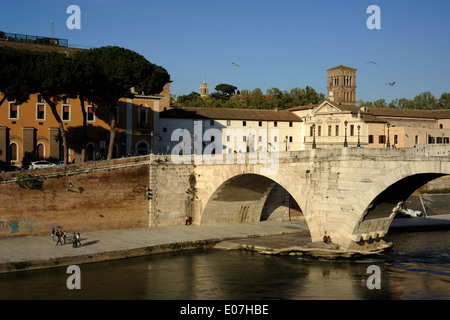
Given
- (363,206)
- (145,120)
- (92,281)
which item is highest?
(145,120)

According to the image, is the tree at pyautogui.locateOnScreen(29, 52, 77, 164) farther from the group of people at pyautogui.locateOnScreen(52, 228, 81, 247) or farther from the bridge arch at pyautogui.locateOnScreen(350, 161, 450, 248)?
the bridge arch at pyautogui.locateOnScreen(350, 161, 450, 248)

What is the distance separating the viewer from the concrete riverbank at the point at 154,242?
2820 cm

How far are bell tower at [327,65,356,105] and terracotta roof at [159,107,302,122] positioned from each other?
34475mm

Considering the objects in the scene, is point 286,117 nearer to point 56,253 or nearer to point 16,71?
point 16,71

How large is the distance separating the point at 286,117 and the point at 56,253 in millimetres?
37819

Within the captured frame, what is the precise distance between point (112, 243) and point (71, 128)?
15.2m

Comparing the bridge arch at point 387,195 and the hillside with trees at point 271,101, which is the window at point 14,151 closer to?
the bridge arch at point 387,195

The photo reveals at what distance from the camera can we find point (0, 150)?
40844 millimetres

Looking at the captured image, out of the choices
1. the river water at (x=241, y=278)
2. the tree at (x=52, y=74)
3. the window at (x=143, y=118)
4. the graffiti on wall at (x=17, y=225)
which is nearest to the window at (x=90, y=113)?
the window at (x=143, y=118)

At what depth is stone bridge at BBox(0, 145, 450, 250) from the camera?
27.0 m

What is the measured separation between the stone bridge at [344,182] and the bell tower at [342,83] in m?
60.8

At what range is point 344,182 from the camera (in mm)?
28281

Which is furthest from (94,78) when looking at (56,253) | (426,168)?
(426,168)

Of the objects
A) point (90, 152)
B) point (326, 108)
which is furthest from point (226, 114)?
point (90, 152)
